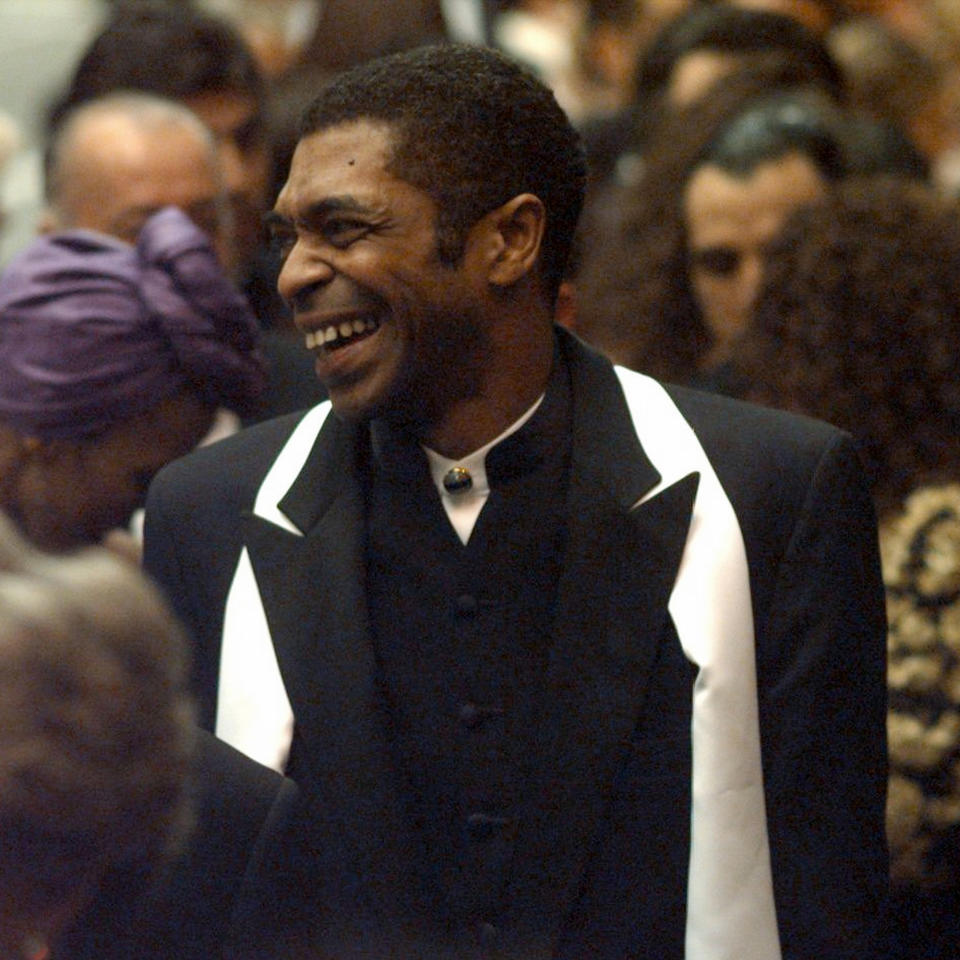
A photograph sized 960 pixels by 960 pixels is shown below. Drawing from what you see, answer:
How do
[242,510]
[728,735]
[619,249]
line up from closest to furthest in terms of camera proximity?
[728,735] < [242,510] < [619,249]

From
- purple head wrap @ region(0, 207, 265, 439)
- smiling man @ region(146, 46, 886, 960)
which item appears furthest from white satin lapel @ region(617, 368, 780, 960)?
purple head wrap @ region(0, 207, 265, 439)

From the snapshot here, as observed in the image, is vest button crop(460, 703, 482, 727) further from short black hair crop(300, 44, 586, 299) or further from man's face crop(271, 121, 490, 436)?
short black hair crop(300, 44, 586, 299)

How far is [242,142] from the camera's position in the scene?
4312 millimetres

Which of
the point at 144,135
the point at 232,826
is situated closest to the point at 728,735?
the point at 232,826

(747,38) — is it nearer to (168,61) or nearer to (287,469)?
(168,61)

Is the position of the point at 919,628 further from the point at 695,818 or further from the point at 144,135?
the point at 144,135

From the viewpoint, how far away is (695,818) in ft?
7.87

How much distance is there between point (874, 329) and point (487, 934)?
4.66ft

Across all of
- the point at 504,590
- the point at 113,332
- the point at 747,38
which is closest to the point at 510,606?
the point at 504,590

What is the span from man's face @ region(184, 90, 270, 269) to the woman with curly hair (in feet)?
3.97

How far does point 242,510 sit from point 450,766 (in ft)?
1.47

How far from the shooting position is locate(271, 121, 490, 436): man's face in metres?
2.47

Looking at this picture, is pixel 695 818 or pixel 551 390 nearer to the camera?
Answer: pixel 695 818

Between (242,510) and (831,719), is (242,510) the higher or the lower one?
the higher one
